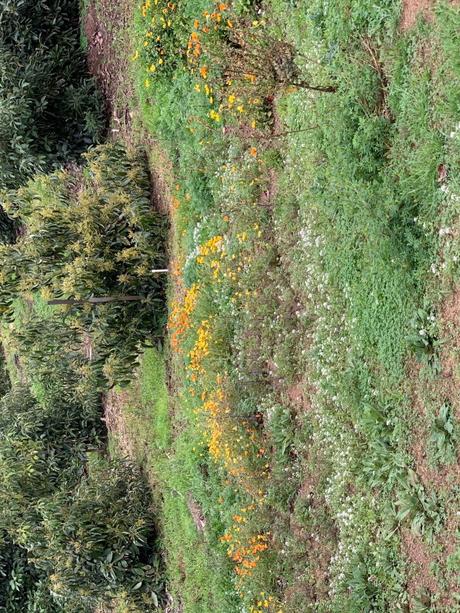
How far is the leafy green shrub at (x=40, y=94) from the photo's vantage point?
32.9 feet

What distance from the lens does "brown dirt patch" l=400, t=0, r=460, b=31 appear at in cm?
515

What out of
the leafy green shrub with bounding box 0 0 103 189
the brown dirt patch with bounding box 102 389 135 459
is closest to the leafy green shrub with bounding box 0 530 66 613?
the brown dirt patch with bounding box 102 389 135 459

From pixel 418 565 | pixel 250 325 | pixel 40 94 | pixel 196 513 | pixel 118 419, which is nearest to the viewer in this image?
pixel 418 565

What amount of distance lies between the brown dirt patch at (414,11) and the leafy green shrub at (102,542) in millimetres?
6214

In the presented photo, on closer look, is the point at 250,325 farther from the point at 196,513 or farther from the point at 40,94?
the point at 40,94

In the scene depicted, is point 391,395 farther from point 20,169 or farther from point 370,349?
point 20,169

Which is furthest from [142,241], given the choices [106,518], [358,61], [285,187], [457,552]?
[457,552]

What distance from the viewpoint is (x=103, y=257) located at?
28.6 feet

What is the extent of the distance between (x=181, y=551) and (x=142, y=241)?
11.4ft

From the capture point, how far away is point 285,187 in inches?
275

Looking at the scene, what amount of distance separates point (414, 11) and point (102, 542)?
648 centimetres

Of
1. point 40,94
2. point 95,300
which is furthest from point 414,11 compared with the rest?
point 40,94

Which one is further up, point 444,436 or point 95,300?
point 95,300

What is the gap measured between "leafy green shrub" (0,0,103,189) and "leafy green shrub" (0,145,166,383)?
3.61 feet
